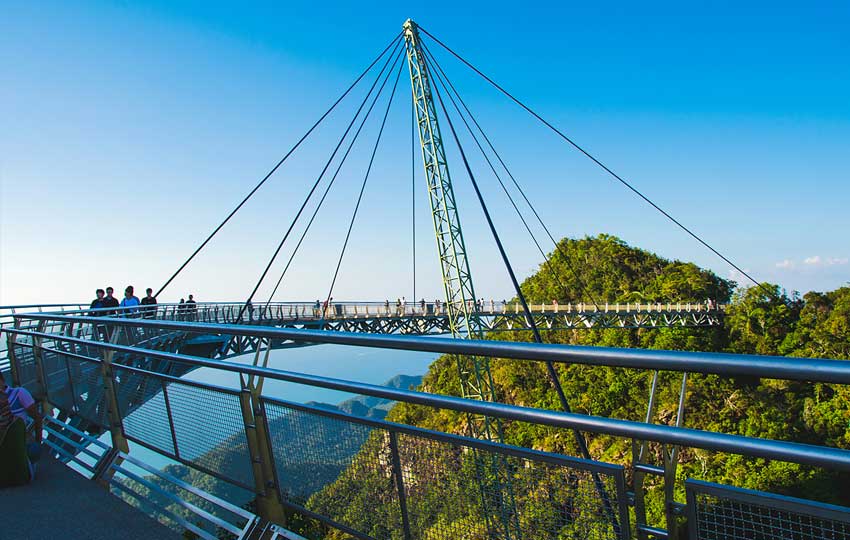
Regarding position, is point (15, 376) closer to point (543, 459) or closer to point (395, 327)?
point (543, 459)

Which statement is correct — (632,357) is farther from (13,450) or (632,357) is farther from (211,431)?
(13,450)

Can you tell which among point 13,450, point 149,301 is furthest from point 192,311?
point 13,450

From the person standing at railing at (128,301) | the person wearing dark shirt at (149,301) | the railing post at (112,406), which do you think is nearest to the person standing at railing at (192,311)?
the person wearing dark shirt at (149,301)

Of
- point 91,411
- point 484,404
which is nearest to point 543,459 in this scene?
point 484,404

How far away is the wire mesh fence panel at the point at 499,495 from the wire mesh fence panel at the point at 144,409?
5.85ft

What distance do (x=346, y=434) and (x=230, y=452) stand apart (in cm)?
84

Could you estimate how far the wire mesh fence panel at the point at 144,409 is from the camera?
9.98 feet

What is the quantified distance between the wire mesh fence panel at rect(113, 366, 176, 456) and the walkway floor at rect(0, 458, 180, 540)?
34cm

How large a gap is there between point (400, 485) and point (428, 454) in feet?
0.68

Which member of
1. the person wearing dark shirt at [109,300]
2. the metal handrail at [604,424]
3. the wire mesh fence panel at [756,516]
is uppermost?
the person wearing dark shirt at [109,300]

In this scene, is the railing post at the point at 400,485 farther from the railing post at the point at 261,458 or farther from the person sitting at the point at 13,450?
the person sitting at the point at 13,450

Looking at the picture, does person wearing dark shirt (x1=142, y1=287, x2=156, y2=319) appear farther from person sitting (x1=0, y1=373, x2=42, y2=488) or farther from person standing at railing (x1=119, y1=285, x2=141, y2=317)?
person sitting (x1=0, y1=373, x2=42, y2=488)

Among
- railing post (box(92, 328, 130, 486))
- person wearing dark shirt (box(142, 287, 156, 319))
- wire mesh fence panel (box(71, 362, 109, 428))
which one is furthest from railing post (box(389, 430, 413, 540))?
person wearing dark shirt (box(142, 287, 156, 319))

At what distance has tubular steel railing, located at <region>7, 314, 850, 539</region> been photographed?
48.7 inches
